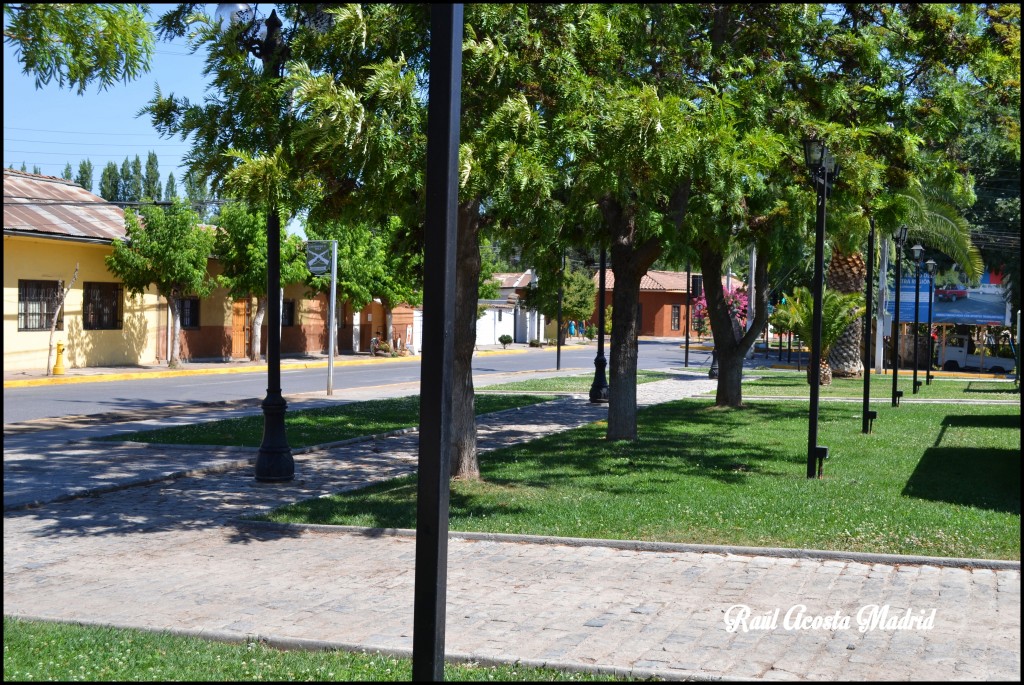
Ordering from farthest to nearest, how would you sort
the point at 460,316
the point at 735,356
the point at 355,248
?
the point at 355,248 < the point at 735,356 < the point at 460,316

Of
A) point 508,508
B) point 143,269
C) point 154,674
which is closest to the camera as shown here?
point 154,674

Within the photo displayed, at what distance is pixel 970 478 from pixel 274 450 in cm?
804

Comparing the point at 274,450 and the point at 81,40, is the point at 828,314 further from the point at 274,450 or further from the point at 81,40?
the point at 81,40

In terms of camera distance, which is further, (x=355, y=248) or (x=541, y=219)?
(x=355, y=248)

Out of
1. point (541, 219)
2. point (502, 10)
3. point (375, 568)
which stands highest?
point (502, 10)

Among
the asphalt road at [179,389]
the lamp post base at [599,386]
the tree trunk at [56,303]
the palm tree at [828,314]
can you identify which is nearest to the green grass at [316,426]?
the lamp post base at [599,386]

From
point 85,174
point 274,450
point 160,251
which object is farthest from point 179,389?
point 85,174

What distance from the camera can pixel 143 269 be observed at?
30453 mm

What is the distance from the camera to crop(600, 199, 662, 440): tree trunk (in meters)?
15.0

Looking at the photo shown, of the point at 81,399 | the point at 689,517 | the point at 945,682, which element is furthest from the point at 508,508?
the point at 81,399

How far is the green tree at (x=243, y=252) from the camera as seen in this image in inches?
1334

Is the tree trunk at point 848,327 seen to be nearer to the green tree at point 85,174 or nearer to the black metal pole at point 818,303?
the black metal pole at point 818,303

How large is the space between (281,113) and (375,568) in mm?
4369

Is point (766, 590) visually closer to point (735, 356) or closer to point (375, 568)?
point (375, 568)
